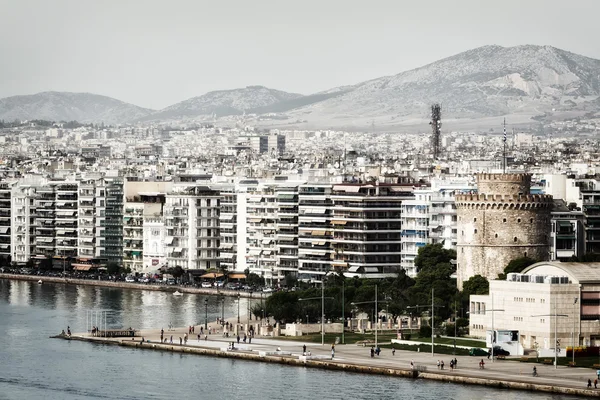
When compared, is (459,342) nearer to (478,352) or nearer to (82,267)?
(478,352)

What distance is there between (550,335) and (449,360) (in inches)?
155

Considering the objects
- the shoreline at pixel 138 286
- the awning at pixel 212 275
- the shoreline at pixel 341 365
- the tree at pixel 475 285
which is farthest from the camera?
the awning at pixel 212 275

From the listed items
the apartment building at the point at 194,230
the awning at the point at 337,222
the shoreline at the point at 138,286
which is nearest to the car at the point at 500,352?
the shoreline at the point at 138,286

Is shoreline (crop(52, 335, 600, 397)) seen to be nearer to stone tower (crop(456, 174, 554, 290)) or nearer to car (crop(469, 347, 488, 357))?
car (crop(469, 347, 488, 357))

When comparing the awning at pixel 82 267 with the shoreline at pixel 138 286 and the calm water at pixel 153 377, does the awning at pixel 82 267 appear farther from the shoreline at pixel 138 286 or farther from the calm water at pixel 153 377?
the calm water at pixel 153 377

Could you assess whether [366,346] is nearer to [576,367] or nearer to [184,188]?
[576,367]

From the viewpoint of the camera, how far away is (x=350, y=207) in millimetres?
106625

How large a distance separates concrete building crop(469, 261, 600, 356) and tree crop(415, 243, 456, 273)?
21.0 m

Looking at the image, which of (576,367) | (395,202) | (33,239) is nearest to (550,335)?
(576,367)

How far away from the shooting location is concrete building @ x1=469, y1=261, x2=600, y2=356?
2830 inches

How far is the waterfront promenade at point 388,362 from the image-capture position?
6469 centimetres

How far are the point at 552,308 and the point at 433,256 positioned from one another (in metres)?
24.2

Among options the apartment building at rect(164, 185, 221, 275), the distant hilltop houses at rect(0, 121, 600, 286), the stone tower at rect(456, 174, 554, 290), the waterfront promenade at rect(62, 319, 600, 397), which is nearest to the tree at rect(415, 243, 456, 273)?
the distant hilltop houses at rect(0, 121, 600, 286)

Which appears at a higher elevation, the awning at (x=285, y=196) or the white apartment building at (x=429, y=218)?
the awning at (x=285, y=196)
